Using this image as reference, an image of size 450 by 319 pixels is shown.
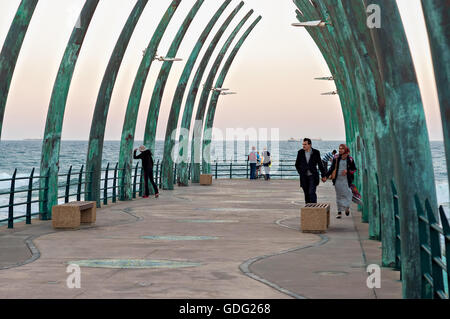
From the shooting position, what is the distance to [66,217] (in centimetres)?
1395

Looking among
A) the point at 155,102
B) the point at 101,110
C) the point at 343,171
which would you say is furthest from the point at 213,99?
the point at 343,171

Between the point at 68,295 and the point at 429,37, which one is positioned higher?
the point at 429,37

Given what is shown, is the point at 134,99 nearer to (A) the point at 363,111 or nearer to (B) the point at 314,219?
(B) the point at 314,219

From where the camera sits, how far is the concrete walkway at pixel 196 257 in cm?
755

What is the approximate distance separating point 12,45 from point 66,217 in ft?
12.3

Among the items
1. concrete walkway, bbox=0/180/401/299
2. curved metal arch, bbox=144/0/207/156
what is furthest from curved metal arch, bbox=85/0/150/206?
curved metal arch, bbox=144/0/207/156

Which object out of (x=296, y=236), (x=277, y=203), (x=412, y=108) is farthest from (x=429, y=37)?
(x=277, y=203)

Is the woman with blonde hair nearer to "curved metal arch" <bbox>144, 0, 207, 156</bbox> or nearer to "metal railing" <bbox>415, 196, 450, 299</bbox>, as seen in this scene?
"metal railing" <bbox>415, 196, 450, 299</bbox>

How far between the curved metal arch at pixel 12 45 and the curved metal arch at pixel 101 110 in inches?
208

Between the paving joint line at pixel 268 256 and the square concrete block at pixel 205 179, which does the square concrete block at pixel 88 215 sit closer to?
the paving joint line at pixel 268 256

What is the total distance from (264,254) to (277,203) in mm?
10896

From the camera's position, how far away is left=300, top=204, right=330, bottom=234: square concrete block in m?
13.3

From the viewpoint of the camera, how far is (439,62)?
13.1 ft
